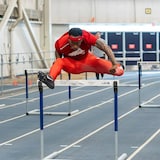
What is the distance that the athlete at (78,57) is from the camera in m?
8.74

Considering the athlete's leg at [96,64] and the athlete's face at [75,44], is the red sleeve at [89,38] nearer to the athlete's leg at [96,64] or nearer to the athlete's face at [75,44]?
the athlete's face at [75,44]

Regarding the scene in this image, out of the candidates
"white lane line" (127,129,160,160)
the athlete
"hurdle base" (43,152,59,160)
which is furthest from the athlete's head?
"white lane line" (127,129,160,160)

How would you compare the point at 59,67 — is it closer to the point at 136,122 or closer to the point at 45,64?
the point at 136,122

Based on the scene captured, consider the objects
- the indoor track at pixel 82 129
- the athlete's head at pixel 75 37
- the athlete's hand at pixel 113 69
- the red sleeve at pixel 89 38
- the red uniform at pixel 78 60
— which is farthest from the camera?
the indoor track at pixel 82 129

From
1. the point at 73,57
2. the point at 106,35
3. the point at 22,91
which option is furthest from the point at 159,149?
the point at 106,35

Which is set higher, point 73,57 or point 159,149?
point 73,57

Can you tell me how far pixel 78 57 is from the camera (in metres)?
9.38

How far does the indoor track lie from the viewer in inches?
383

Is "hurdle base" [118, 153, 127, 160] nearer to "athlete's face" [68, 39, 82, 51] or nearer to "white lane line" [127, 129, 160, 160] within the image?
"white lane line" [127, 129, 160, 160]

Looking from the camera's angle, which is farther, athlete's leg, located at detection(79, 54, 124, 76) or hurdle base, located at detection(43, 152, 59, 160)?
athlete's leg, located at detection(79, 54, 124, 76)

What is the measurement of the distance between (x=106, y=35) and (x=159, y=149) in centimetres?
2446

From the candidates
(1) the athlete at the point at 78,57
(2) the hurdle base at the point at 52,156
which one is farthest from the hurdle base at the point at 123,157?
(1) the athlete at the point at 78,57

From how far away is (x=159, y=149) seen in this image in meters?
9.80

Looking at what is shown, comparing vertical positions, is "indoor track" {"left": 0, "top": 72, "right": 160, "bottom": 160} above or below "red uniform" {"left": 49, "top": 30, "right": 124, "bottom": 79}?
below
